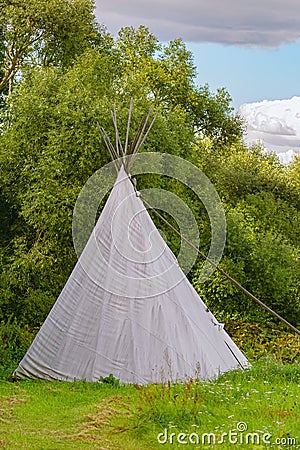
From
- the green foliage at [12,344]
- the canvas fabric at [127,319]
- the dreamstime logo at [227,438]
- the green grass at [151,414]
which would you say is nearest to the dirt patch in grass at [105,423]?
the green grass at [151,414]

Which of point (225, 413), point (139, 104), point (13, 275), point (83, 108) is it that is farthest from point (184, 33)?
point (225, 413)

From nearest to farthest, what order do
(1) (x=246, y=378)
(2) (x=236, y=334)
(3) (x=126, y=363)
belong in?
(1) (x=246, y=378), (3) (x=126, y=363), (2) (x=236, y=334)

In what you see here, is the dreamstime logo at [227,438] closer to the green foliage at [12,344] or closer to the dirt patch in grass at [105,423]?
the dirt patch in grass at [105,423]

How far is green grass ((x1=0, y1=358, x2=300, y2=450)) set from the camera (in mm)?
4582

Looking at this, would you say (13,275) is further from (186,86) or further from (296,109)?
(296,109)

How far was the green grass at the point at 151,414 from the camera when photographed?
15.0 ft

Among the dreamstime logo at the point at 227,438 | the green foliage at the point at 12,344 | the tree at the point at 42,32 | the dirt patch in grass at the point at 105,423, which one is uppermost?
the tree at the point at 42,32

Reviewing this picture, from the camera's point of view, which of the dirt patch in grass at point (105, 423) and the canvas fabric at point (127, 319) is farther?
the canvas fabric at point (127, 319)

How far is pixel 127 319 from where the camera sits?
6758 millimetres

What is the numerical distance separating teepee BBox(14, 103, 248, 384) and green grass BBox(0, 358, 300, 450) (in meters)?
0.51

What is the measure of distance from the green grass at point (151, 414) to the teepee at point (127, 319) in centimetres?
51

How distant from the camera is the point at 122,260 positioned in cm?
697

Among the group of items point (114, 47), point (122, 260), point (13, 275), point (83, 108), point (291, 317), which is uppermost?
point (114, 47)

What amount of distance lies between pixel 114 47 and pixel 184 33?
1.94m
